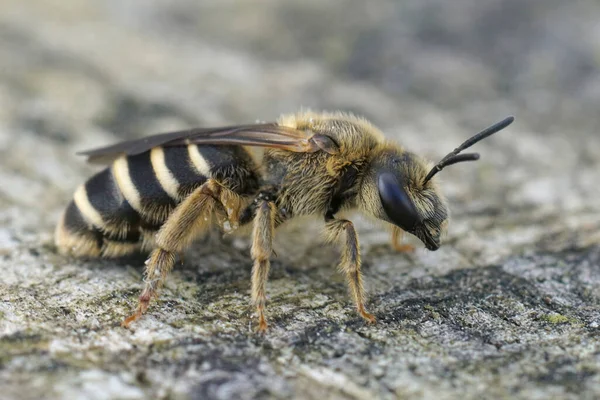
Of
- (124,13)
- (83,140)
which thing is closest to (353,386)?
→ (83,140)

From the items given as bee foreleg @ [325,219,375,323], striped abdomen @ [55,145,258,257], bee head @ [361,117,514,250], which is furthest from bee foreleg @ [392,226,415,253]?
Result: striped abdomen @ [55,145,258,257]

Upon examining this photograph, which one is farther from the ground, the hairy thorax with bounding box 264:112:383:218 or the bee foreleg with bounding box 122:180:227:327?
the hairy thorax with bounding box 264:112:383:218

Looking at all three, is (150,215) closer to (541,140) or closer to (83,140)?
(83,140)

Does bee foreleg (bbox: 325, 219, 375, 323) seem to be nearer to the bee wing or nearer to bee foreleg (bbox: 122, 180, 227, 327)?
the bee wing

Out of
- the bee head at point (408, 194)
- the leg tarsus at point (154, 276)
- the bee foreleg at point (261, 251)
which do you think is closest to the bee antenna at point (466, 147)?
the bee head at point (408, 194)

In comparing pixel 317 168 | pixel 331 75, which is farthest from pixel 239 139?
pixel 331 75

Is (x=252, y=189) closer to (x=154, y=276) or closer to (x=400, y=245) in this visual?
(x=154, y=276)

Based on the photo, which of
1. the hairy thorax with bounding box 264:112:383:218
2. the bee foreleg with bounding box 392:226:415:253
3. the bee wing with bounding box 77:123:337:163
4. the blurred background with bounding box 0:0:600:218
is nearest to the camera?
the bee wing with bounding box 77:123:337:163

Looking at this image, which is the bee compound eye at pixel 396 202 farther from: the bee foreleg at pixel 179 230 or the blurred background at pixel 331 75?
the blurred background at pixel 331 75
